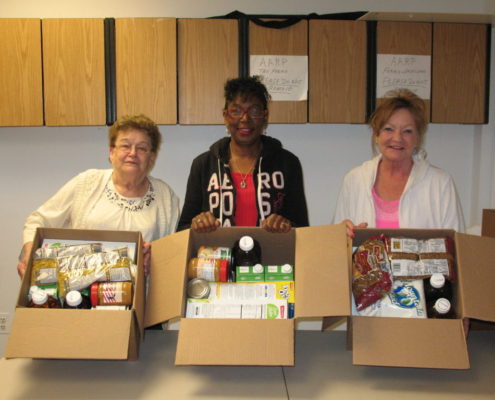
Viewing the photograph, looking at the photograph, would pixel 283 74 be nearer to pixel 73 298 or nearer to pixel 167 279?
pixel 167 279

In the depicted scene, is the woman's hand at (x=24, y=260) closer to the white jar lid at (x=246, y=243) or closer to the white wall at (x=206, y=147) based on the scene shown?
the white jar lid at (x=246, y=243)

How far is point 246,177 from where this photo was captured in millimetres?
1825

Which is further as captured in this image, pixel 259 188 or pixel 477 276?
pixel 259 188

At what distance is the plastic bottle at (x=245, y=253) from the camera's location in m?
1.28

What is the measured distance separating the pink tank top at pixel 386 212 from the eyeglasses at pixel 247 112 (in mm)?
571

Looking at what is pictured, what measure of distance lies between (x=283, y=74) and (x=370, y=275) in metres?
1.56

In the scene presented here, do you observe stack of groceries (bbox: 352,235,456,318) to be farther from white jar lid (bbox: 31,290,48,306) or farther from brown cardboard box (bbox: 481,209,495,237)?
white jar lid (bbox: 31,290,48,306)

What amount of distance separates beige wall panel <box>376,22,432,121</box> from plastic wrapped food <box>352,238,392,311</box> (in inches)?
64.0

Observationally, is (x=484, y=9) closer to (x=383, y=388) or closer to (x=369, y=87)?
(x=369, y=87)

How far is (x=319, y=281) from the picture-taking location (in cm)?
120

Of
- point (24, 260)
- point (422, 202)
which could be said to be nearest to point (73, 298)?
point (24, 260)

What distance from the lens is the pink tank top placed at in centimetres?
169

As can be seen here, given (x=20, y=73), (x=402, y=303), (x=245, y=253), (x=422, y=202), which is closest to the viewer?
(x=402, y=303)

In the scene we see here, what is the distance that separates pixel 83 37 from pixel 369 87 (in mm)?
1646
